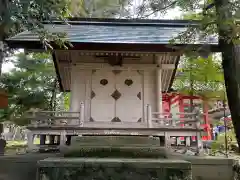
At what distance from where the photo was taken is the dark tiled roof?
8394 millimetres

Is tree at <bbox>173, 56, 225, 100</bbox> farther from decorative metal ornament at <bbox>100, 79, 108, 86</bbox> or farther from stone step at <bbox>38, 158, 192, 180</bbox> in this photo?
stone step at <bbox>38, 158, 192, 180</bbox>

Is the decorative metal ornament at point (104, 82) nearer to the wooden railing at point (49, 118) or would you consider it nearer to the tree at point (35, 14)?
the wooden railing at point (49, 118)

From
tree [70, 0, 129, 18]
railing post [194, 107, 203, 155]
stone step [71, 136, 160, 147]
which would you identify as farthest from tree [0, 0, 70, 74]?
railing post [194, 107, 203, 155]

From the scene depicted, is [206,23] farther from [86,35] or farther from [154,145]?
[86,35]

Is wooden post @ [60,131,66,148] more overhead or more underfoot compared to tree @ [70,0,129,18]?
more underfoot

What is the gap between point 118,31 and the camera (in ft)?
33.5

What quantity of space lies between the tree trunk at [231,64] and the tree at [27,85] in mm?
13197

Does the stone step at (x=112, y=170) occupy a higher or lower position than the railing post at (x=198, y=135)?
lower

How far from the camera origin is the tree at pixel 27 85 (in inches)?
609

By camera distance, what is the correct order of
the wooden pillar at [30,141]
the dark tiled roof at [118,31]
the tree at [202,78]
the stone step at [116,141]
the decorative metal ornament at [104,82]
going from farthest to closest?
1. the tree at [202,78]
2. the decorative metal ornament at [104,82]
3. the dark tiled roof at [118,31]
4. the wooden pillar at [30,141]
5. the stone step at [116,141]

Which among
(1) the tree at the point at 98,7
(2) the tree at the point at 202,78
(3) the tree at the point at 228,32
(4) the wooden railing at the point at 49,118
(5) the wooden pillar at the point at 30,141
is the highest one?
(2) the tree at the point at 202,78

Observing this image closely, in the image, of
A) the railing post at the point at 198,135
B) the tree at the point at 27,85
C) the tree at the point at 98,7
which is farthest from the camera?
the tree at the point at 27,85

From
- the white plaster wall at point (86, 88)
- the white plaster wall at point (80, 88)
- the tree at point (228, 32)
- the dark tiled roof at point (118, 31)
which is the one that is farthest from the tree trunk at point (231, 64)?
the white plaster wall at point (80, 88)

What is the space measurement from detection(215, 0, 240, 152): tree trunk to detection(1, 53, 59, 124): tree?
→ 13.2m
